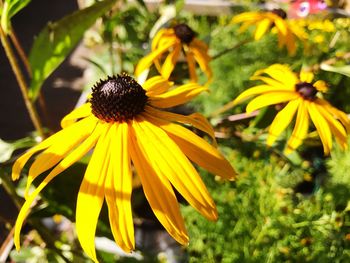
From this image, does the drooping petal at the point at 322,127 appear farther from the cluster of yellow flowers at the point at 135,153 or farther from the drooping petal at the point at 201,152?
the drooping petal at the point at 201,152

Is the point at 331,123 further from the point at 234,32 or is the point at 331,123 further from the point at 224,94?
the point at 234,32

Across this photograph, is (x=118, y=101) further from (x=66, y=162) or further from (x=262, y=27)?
(x=262, y=27)

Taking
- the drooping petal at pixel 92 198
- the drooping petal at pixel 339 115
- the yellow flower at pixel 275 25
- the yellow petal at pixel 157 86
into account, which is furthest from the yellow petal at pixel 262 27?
the drooping petal at pixel 92 198

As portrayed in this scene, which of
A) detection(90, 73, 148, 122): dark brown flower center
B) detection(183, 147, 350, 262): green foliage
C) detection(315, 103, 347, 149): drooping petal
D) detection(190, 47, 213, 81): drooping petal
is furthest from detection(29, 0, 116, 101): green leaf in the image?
detection(183, 147, 350, 262): green foliage

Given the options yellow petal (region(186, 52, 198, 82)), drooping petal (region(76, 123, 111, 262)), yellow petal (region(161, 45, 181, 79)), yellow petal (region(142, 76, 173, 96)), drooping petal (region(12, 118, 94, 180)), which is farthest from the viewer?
yellow petal (region(186, 52, 198, 82))

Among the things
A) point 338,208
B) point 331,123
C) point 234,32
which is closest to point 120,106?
point 331,123

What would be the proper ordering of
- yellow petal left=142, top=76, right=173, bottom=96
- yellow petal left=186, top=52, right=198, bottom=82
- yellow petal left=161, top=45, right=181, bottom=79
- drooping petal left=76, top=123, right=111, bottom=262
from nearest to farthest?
drooping petal left=76, top=123, right=111, bottom=262
yellow petal left=142, top=76, right=173, bottom=96
yellow petal left=161, top=45, right=181, bottom=79
yellow petal left=186, top=52, right=198, bottom=82

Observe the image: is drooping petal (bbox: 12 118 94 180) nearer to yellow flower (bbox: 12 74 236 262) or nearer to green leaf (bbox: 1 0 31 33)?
yellow flower (bbox: 12 74 236 262)
